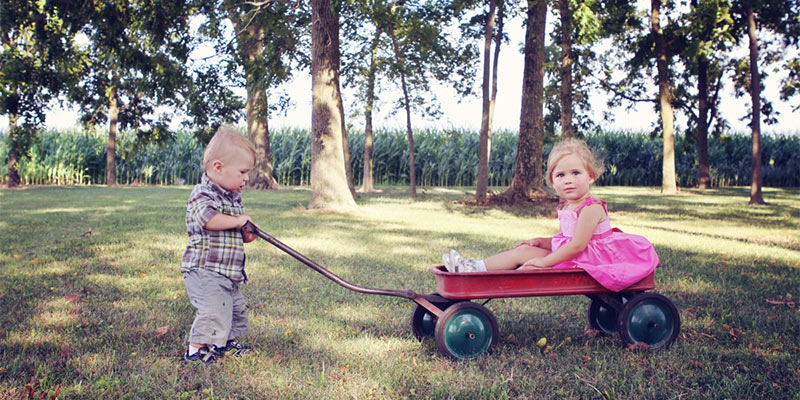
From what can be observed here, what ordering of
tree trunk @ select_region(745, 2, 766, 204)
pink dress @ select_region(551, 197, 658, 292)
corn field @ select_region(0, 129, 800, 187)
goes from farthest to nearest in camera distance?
1. corn field @ select_region(0, 129, 800, 187)
2. tree trunk @ select_region(745, 2, 766, 204)
3. pink dress @ select_region(551, 197, 658, 292)

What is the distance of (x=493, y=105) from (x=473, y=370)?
14298 millimetres

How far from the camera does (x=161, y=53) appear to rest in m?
11.5

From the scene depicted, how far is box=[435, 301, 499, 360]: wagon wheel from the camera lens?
3.31 metres

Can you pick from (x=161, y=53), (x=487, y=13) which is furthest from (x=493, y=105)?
(x=161, y=53)

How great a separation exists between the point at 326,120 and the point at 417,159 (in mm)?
17280

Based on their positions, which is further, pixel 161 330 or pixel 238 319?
pixel 161 330

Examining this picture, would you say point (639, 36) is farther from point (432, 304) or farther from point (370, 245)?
point (432, 304)

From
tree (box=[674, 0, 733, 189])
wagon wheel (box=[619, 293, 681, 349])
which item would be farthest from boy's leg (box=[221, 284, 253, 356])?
tree (box=[674, 0, 733, 189])

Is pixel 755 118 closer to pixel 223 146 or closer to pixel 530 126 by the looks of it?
pixel 530 126

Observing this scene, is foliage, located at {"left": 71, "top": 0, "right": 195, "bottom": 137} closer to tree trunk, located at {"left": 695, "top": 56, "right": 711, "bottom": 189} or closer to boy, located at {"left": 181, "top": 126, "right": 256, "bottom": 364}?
boy, located at {"left": 181, "top": 126, "right": 256, "bottom": 364}

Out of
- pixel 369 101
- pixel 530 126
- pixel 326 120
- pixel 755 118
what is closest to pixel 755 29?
pixel 755 118

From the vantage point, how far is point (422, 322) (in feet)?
12.3

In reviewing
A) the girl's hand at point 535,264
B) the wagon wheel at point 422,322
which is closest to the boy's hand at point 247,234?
the wagon wheel at point 422,322

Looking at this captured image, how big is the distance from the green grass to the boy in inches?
7.3
